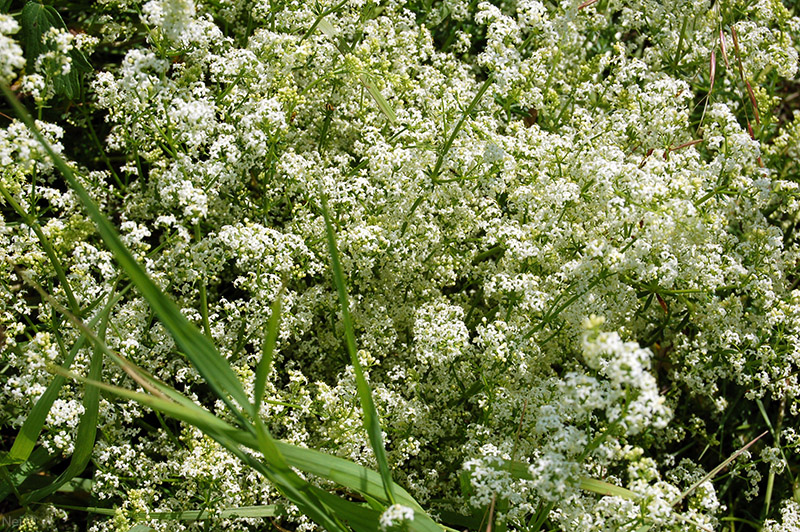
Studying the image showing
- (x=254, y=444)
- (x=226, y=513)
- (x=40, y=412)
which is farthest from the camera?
(x=226, y=513)

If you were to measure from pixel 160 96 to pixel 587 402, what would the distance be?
6.48 feet

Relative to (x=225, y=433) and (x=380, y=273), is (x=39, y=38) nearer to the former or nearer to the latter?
(x=380, y=273)

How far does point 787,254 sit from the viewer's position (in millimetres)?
3746

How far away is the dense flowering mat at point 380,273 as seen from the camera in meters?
2.75

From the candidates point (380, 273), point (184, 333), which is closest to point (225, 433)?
point (184, 333)

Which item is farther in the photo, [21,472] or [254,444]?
[21,472]

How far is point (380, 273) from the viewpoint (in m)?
3.61

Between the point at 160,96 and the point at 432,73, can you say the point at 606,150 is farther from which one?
the point at 160,96

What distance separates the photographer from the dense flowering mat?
275 cm

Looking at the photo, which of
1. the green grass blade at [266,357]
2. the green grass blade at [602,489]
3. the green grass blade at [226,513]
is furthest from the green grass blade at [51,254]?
the green grass blade at [602,489]

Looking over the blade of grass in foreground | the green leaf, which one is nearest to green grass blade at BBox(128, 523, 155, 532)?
the blade of grass in foreground

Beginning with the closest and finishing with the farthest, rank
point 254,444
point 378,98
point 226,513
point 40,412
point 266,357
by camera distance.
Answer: point 266,357
point 254,444
point 40,412
point 226,513
point 378,98

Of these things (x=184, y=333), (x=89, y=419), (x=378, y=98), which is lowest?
(x=184, y=333)

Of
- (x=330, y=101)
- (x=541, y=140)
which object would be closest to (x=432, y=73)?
(x=330, y=101)
